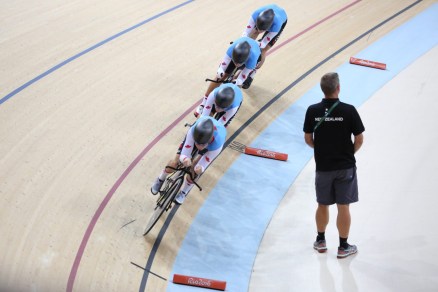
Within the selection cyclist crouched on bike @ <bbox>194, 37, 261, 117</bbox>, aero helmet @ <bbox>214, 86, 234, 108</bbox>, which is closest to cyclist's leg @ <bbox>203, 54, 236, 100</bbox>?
cyclist crouched on bike @ <bbox>194, 37, 261, 117</bbox>

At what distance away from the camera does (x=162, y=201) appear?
634 cm

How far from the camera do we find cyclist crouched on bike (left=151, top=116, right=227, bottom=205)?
5742mm

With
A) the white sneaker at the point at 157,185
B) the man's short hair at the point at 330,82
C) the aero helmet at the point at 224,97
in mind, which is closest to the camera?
the man's short hair at the point at 330,82

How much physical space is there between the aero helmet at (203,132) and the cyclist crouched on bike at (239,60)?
55.3 inches

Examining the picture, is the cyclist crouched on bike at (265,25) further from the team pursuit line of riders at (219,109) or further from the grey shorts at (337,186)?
the grey shorts at (337,186)

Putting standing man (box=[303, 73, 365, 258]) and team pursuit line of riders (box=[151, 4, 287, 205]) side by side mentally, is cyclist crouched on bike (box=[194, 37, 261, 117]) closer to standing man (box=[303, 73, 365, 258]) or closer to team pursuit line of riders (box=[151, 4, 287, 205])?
team pursuit line of riders (box=[151, 4, 287, 205])

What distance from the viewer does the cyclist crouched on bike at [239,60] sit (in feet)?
22.9

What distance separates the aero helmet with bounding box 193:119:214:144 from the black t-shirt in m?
0.80

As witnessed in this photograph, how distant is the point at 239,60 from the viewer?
699cm

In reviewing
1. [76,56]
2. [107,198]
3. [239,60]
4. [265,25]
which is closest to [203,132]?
[107,198]

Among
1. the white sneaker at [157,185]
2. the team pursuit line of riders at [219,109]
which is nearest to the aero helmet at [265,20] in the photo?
the team pursuit line of riders at [219,109]

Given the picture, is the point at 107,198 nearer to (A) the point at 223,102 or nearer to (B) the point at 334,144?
(A) the point at 223,102

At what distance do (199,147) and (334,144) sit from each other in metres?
1.14

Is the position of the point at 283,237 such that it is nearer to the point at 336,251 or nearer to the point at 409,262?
the point at 336,251
